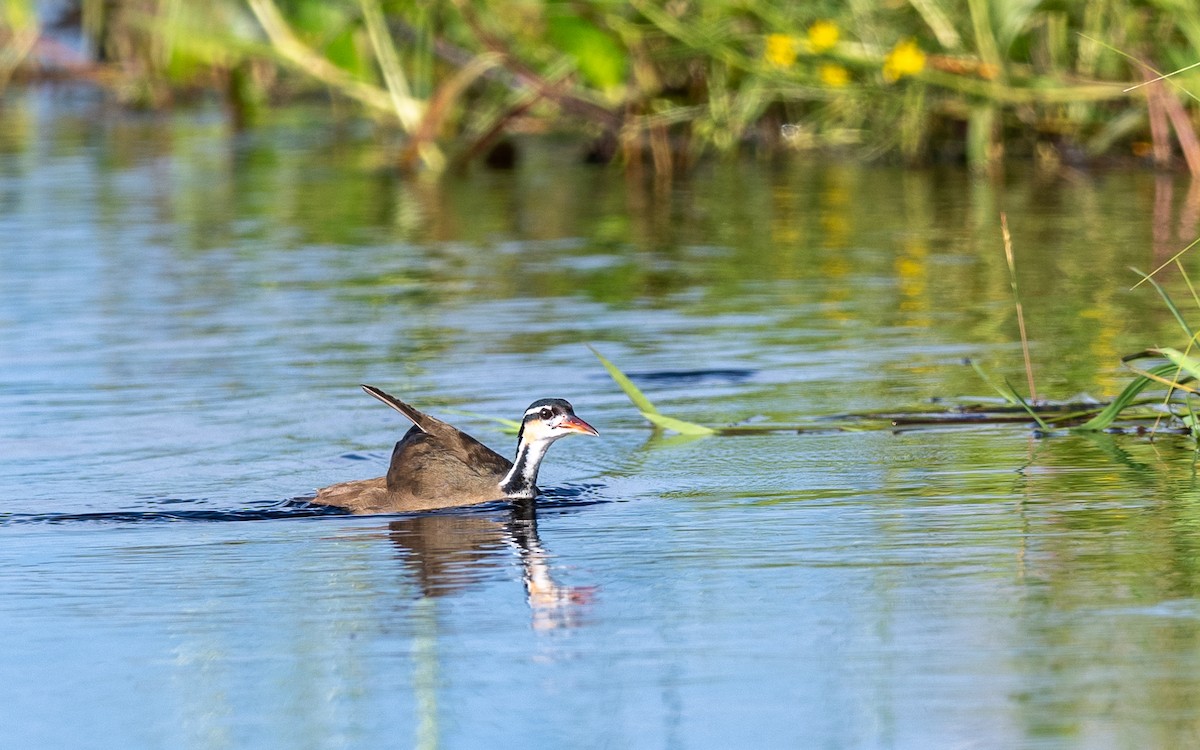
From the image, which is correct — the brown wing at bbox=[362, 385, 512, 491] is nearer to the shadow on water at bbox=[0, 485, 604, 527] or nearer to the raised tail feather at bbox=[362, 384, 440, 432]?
the raised tail feather at bbox=[362, 384, 440, 432]

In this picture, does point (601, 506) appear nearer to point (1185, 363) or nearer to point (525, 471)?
point (525, 471)

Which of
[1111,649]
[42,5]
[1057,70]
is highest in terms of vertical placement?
[42,5]

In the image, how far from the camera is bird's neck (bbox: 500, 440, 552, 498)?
8.23m

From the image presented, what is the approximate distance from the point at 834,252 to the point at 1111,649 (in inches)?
432

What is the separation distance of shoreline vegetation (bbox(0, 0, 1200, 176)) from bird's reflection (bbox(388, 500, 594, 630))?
9743mm

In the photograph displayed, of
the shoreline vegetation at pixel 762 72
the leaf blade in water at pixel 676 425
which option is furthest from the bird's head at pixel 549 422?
the shoreline vegetation at pixel 762 72

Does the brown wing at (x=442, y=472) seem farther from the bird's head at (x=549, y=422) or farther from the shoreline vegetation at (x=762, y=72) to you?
the shoreline vegetation at (x=762, y=72)

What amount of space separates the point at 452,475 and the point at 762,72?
41.3 ft

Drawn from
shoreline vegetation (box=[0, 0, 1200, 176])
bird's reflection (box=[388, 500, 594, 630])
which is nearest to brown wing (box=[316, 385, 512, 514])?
bird's reflection (box=[388, 500, 594, 630])

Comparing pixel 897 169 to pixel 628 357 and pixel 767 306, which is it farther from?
pixel 628 357

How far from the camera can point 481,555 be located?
7312 millimetres

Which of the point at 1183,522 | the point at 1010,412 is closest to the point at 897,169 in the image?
the point at 1010,412

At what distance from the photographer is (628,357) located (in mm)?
11797

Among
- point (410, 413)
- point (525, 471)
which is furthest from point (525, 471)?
point (410, 413)
